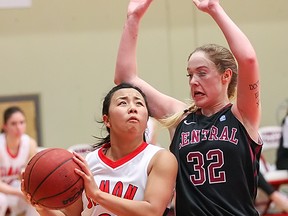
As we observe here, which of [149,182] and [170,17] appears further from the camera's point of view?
[170,17]

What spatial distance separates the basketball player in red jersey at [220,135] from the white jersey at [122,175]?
0.55 feet

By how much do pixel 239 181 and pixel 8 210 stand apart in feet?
13.5

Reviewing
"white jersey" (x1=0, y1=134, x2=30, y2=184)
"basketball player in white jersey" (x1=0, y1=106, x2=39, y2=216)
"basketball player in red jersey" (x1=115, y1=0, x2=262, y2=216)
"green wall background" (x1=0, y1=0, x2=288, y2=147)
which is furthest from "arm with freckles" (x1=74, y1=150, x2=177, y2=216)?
"green wall background" (x1=0, y1=0, x2=288, y2=147)

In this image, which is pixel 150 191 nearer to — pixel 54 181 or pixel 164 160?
pixel 164 160

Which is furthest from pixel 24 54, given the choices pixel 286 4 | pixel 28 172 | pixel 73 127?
pixel 28 172

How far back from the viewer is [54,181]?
2.65m

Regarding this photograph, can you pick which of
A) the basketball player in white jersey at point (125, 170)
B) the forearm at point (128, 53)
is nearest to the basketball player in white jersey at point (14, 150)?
the forearm at point (128, 53)

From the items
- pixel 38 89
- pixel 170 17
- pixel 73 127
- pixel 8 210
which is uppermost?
pixel 170 17

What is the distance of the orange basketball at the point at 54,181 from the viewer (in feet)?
8.64

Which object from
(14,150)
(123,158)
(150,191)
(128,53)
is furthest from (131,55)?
(14,150)

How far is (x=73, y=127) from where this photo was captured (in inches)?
309

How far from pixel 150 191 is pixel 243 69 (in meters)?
0.66

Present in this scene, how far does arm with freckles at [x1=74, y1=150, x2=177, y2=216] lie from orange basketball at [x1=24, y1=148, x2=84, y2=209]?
0.13 ft

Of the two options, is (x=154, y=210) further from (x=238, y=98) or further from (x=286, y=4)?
(x=286, y=4)
